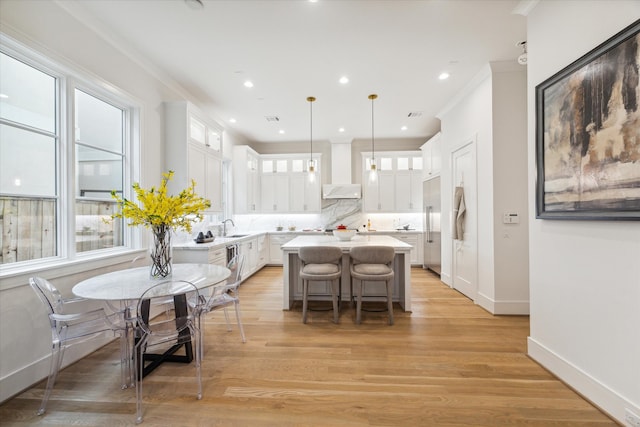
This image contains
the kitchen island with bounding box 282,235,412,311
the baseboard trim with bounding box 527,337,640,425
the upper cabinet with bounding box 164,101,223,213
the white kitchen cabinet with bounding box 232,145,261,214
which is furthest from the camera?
the white kitchen cabinet with bounding box 232,145,261,214

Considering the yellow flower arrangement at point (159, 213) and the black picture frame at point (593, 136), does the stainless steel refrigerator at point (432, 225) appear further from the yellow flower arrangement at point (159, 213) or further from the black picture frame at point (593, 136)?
the yellow flower arrangement at point (159, 213)

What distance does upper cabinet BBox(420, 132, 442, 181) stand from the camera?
5.06 meters

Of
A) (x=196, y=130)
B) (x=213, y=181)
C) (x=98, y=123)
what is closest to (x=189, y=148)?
(x=196, y=130)

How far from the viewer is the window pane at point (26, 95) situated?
1.99 meters

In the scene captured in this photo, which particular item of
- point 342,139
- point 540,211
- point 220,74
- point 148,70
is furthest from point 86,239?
point 342,139

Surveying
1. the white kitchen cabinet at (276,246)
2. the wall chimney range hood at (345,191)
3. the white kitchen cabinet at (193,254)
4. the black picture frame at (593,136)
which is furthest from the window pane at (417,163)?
the white kitchen cabinet at (193,254)

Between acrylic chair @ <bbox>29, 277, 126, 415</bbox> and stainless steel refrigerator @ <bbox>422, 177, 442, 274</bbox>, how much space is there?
484cm

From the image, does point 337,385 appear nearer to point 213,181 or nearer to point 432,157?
point 213,181

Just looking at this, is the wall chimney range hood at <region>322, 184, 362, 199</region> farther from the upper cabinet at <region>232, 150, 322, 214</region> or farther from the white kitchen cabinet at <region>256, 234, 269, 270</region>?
the white kitchen cabinet at <region>256, 234, 269, 270</region>

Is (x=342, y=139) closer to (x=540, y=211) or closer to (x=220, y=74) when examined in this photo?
(x=220, y=74)

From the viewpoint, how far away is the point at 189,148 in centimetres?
368

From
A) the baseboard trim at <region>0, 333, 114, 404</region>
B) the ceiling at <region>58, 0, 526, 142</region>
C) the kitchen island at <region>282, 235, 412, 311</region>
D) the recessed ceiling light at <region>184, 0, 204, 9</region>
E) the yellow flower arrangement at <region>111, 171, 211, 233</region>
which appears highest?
the ceiling at <region>58, 0, 526, 142</region>

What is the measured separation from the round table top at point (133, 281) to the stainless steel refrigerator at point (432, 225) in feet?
13.4

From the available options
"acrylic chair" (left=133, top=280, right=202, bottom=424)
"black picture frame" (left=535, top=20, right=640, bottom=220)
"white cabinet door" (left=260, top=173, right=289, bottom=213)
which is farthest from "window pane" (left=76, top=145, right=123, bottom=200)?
"black picture frame" (left=535, top=20, right=640, bottom=220)
